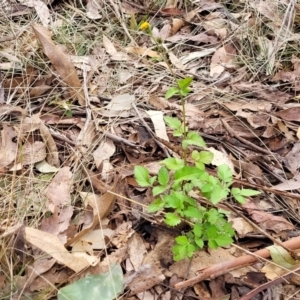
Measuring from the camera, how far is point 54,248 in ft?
5.39

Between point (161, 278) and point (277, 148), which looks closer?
point (161, 278)

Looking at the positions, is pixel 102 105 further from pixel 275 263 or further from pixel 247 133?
pixel 275 263

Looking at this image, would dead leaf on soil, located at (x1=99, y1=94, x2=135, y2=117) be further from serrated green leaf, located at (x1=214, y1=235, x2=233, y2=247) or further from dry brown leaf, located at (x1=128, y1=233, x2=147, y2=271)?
serrated green leaf, located at (x1=214, y1=235, x2=233, y2=247)

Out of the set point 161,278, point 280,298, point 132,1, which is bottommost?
point 280,298

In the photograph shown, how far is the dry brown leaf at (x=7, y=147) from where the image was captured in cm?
194

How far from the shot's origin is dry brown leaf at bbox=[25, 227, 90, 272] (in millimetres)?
1625

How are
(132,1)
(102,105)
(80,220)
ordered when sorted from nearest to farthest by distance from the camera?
(80,220), (102,105), (132,1)

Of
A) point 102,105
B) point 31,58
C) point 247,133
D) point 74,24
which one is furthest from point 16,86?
point 247,133

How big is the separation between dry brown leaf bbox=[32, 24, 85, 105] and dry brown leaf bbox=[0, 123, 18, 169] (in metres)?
0.33

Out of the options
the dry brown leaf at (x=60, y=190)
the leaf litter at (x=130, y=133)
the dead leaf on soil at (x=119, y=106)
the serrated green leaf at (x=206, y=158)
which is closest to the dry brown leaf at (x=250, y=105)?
the leaf litter at (x=130, y=133)

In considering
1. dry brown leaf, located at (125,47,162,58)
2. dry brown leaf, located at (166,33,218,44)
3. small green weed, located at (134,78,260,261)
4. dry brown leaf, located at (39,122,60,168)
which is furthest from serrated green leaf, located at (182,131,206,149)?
dry brown leaf, located at (166,33,218,44)

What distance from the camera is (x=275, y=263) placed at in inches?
64.2

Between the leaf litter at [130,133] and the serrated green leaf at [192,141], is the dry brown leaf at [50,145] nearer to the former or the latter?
the leaf litter at [130,133]

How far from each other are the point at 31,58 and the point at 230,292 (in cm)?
140
